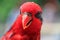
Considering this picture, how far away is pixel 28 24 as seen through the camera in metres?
0.79

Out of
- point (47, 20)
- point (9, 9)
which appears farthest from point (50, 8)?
point (9, 9)

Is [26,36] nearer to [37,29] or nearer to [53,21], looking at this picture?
[37,29]

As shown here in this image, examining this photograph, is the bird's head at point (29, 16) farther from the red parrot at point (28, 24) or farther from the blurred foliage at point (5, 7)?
the blurred foliage at point (5, 7)

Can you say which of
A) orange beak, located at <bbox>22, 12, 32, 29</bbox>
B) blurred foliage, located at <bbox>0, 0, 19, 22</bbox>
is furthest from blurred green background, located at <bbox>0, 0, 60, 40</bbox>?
orange beak, located at <bbox>22, 12, 32, 29</bbox>

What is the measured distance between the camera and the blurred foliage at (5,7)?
96 centimetres

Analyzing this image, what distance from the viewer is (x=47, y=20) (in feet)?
3.23

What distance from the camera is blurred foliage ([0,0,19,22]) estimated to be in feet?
3.14

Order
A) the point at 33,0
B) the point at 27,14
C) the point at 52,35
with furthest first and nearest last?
the point at 52,35
the point at 33,0
the point at 27,14

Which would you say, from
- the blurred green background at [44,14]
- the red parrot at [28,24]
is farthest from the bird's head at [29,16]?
the blurred green background at [44,14]

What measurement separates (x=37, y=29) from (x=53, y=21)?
0.24 m

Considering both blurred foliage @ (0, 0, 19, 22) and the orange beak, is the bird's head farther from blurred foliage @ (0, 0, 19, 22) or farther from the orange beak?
blurred foliage @ (0, 0, 19, 22)

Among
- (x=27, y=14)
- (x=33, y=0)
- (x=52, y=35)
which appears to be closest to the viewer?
(x=27, y=14)

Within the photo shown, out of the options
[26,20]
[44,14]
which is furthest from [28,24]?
[44,14]

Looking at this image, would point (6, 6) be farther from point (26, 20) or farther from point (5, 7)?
point (26, 20)
